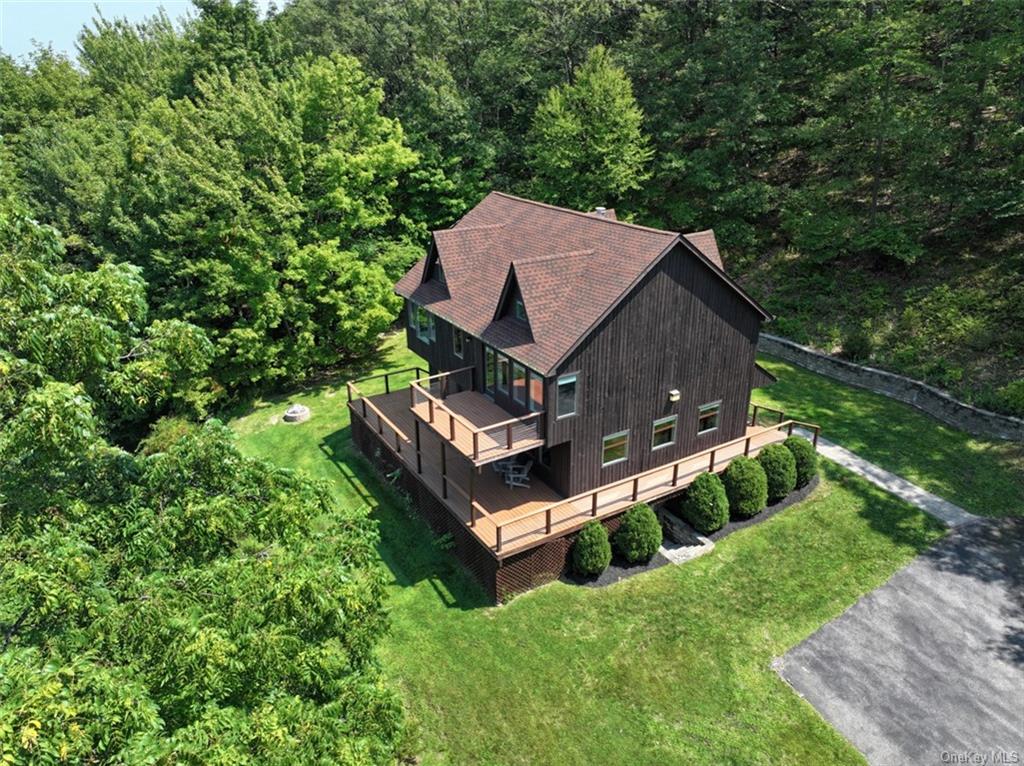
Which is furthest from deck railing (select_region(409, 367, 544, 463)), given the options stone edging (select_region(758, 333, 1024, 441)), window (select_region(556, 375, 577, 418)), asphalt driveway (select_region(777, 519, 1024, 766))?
stone edging (select_region(758, 333, 1024, 441))

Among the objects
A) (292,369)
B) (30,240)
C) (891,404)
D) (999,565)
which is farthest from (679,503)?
(292,369)

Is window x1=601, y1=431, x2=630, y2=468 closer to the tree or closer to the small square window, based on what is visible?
the small square window

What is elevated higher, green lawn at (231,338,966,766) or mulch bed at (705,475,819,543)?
mulch bed at (705,475,819,543)

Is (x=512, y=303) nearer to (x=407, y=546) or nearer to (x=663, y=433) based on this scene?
(x=663, y=433)

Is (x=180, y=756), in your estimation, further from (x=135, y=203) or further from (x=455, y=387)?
(x=135, y=203)

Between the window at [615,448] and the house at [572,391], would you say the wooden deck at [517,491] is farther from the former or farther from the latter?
the window at [615,448]

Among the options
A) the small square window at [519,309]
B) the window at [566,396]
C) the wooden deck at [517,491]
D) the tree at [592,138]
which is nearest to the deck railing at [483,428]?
the wooden deck at [517,491]
